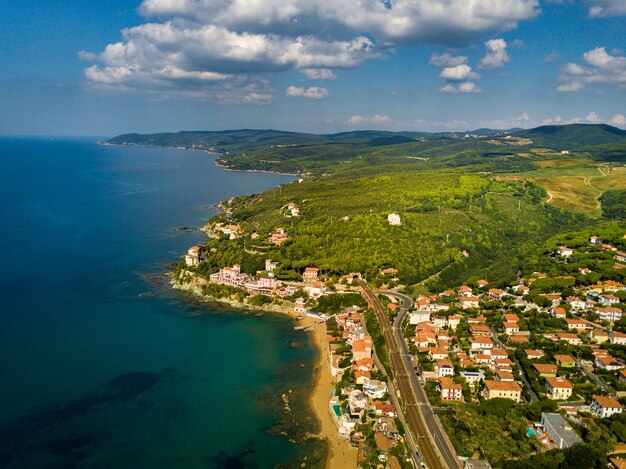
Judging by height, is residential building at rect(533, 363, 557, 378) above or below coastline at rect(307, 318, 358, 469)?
above

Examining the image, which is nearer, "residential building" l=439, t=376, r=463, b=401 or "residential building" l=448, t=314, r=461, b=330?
"residential building" l=439, t=376, r=463, b=401

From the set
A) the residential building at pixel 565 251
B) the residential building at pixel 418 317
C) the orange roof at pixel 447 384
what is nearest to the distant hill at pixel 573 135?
the residential building at pixel 565 251

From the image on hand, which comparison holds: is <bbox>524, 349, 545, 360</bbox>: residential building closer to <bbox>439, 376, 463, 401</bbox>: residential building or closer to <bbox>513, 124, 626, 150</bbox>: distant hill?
<bbox>439, 376, 463, 401</bbox>: residential building

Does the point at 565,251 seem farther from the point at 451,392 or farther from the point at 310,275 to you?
the point at 451,392

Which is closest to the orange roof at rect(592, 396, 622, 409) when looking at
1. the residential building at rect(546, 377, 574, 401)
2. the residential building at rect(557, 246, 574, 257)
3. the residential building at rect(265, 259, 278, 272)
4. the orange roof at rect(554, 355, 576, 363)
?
the residential building at rect(546, 377, 574, 401)

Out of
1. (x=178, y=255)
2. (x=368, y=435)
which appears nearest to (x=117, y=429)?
(x=368, y=435)
